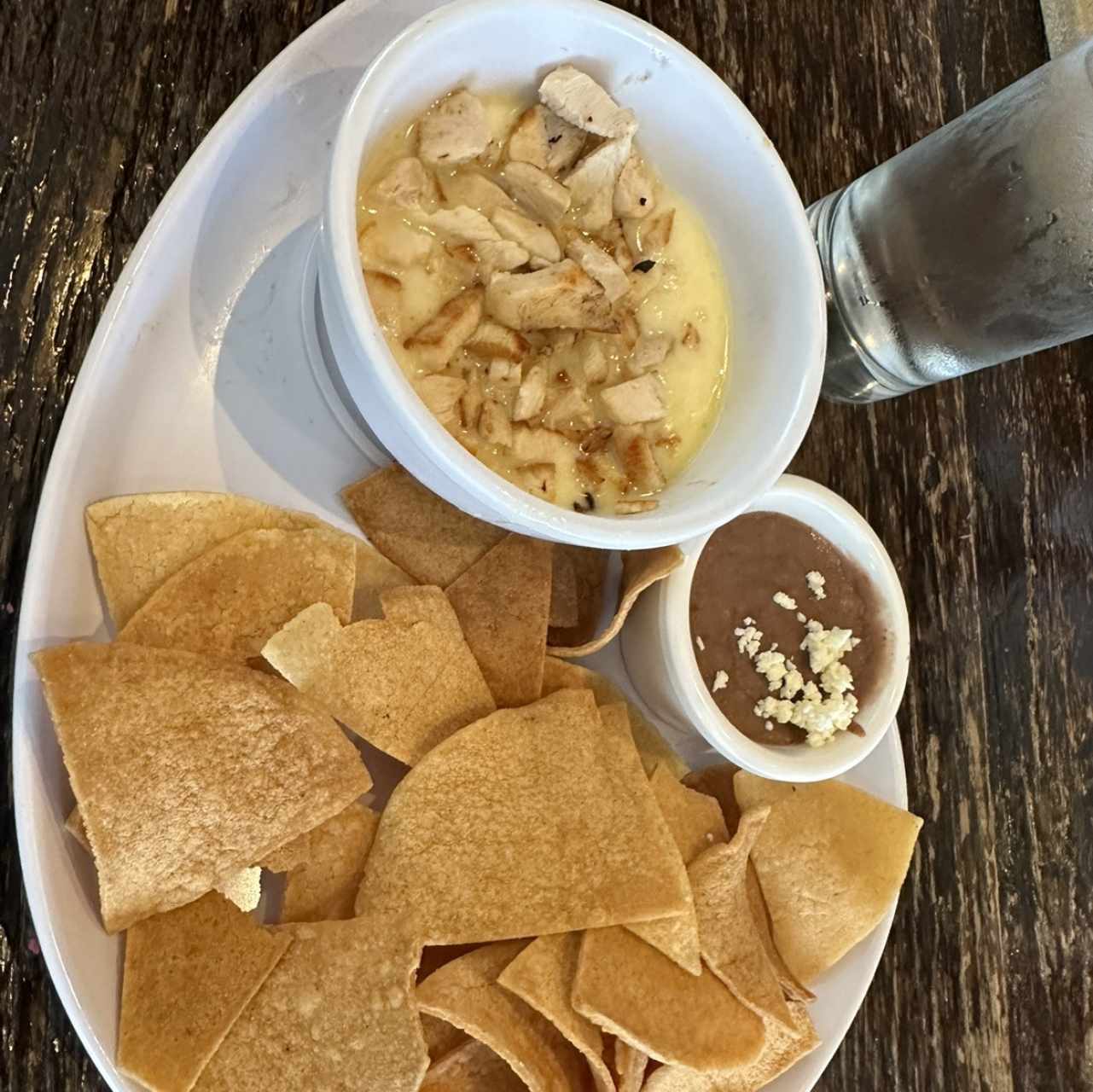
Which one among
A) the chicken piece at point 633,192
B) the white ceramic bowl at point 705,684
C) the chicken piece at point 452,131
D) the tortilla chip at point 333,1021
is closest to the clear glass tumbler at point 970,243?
the white ceramic bowl at point 705,684

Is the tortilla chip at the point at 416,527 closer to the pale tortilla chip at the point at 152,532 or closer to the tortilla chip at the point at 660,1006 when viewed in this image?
the pale tortilla chip at the point at 152,532

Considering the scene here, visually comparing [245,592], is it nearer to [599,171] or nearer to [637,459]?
[637,459]

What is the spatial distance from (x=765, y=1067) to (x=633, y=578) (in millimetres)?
615

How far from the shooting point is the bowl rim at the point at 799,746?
4.02 ft

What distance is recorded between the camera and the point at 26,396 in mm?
1137

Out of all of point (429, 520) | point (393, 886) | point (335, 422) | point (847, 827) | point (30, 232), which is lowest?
point (847, 827)

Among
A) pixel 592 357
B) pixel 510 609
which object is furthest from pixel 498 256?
pixel 510 609

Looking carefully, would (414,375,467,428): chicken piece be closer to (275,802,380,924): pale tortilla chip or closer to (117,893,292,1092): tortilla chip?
(275,802,380,924): pale tortilla chip

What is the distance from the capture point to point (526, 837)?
→ 1.21 meters

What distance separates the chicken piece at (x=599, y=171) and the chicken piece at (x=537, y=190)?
0.05 ft

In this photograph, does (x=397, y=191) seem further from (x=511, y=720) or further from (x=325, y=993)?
(x=325, y=993)

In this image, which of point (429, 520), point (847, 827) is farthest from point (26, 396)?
point (847, 827)

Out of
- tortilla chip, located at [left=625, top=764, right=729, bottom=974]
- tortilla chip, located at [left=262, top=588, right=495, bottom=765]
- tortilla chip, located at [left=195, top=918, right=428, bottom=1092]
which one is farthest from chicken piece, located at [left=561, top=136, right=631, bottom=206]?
tortilla chip, located at [left=195, top=918, right=428, bottom=1092]

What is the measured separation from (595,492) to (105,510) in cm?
51
